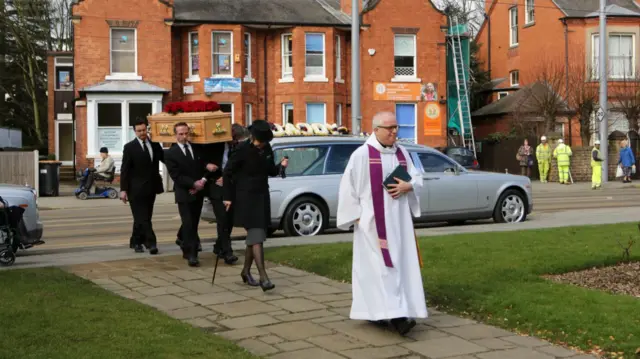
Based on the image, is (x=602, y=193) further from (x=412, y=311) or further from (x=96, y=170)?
(x=412, y=311)

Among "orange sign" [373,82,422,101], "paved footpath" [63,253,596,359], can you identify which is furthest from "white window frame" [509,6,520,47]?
"paved footpath" [63,253,596,359]

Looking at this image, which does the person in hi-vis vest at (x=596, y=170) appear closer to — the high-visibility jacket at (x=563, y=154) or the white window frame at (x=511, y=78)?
the high-visibility jacket at (x=563, y=154)

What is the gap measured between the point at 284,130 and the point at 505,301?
9486 millimetres

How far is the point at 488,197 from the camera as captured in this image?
53.0ft

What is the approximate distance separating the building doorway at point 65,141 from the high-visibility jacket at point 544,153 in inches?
930

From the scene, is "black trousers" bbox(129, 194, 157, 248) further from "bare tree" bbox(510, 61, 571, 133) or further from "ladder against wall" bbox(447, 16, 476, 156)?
"ladder against wall" bbox(447, 16, 476, 156)

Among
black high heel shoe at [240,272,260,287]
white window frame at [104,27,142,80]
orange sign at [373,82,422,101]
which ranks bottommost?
black high heel shoe at [240,272,260,287]

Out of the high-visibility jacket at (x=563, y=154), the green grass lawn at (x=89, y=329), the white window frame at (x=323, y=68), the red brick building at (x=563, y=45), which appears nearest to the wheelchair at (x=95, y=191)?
the white window frame at (x=323, y=68)

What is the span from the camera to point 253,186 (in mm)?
9070

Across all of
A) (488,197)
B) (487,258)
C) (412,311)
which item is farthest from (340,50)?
(412,311)

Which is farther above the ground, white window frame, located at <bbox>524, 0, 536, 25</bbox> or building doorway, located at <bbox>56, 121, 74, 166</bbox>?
white window frame, located at <bbox>524, 0, 536, 25</bbox>

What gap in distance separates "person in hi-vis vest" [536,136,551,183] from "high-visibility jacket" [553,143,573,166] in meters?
0.75

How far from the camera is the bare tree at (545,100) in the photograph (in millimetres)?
38719

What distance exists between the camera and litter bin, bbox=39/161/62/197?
28.6 metres
